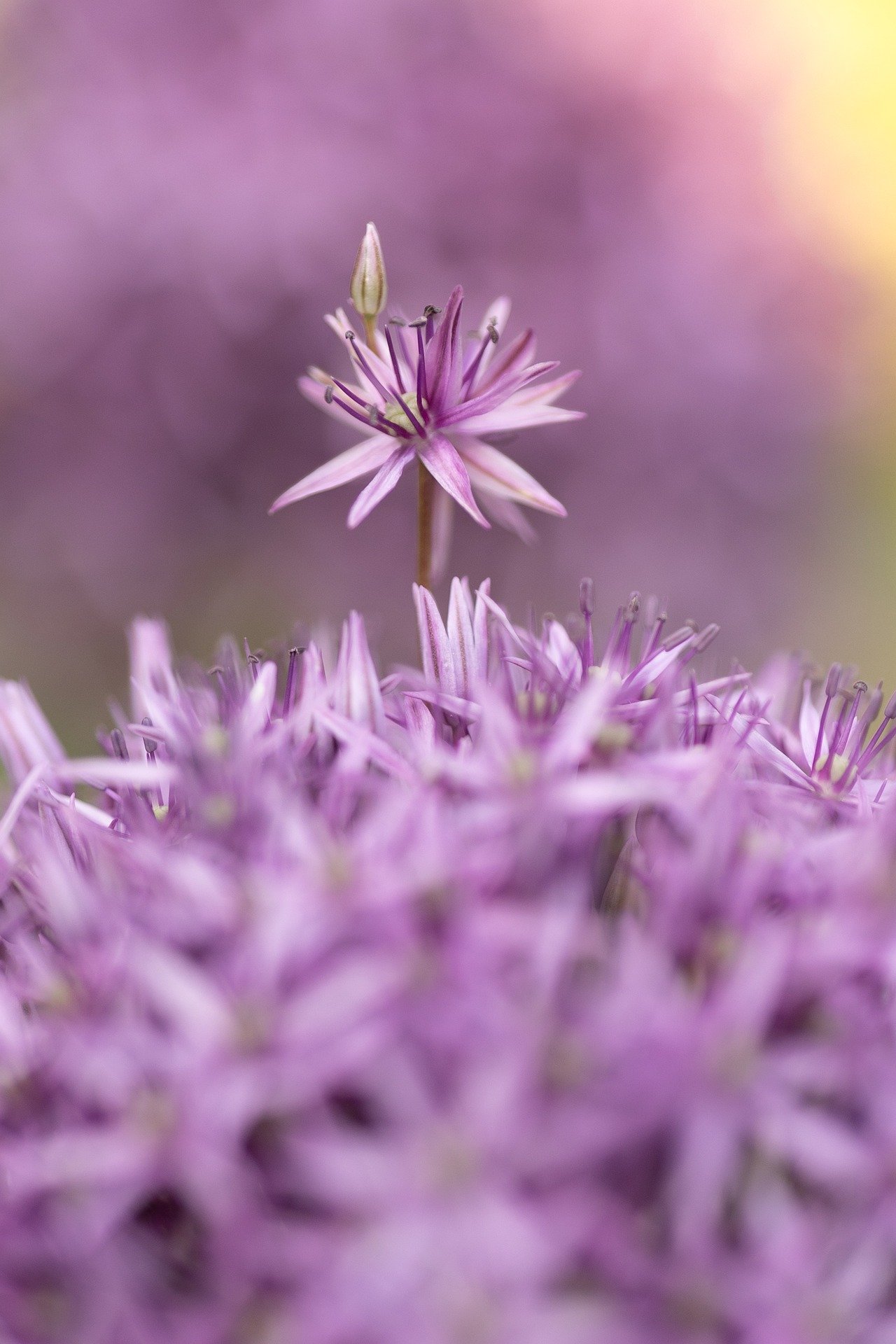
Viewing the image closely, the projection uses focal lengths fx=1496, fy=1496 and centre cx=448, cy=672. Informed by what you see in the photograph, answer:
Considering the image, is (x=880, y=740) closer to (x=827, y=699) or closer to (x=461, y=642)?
(x=827, y=699)

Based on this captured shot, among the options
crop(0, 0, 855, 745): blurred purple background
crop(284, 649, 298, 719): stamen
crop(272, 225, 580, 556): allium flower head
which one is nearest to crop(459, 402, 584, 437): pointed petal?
crop(272, 225, 580, 556): allium flower head

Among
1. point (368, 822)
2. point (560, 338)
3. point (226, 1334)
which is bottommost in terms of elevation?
point (226, 1334)

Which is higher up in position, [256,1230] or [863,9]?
[863,9]

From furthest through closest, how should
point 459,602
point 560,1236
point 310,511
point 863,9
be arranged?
point 863,9
point 310,511
point 459,602
point 560,1236

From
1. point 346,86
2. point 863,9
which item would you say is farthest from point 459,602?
point 863,9

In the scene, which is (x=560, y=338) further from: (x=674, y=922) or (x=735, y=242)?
(x=674, y=922)

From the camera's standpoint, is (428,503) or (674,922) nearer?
(674,922)

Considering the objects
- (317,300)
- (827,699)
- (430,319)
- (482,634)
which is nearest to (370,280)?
(430,319)

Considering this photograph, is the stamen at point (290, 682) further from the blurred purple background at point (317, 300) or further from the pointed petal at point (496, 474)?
the blurred purple background at point (317, 300)
